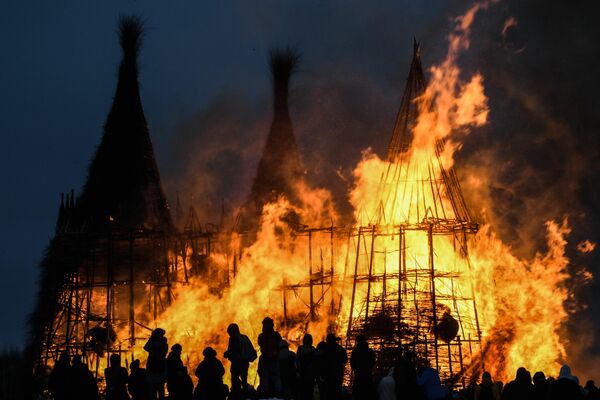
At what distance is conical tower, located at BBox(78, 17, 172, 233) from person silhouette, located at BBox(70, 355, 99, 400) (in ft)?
58.4

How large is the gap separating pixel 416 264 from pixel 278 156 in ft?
38.2

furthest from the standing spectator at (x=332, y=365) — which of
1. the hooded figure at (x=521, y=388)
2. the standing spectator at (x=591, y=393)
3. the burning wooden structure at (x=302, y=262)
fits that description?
the burning wooden structure at (x=302, y=262)

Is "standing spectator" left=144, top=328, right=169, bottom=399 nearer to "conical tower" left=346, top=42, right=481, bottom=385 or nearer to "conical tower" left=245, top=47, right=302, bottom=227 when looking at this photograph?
"conical tower" left=346, top=42, right=481, bottom=385

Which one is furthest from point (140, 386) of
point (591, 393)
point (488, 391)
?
point (591, 393)

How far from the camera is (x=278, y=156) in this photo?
157ft

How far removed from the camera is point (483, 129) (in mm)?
44500

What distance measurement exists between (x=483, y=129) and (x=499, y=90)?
1.79 meters

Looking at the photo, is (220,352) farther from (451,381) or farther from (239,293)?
(451,381)

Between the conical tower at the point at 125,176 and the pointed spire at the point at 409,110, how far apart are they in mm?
9038

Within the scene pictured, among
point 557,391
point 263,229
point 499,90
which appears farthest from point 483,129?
point 557,391

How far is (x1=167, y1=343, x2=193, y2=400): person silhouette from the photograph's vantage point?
21291 millimetres

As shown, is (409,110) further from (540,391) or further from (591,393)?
(540,391)

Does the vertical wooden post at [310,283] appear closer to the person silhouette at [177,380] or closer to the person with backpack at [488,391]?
the person with backpack at [488,391]

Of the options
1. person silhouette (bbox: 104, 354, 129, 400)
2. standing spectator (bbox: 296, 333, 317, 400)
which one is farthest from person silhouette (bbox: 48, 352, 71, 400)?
standing spectator (bbox: 296, 333, 317, 400)
